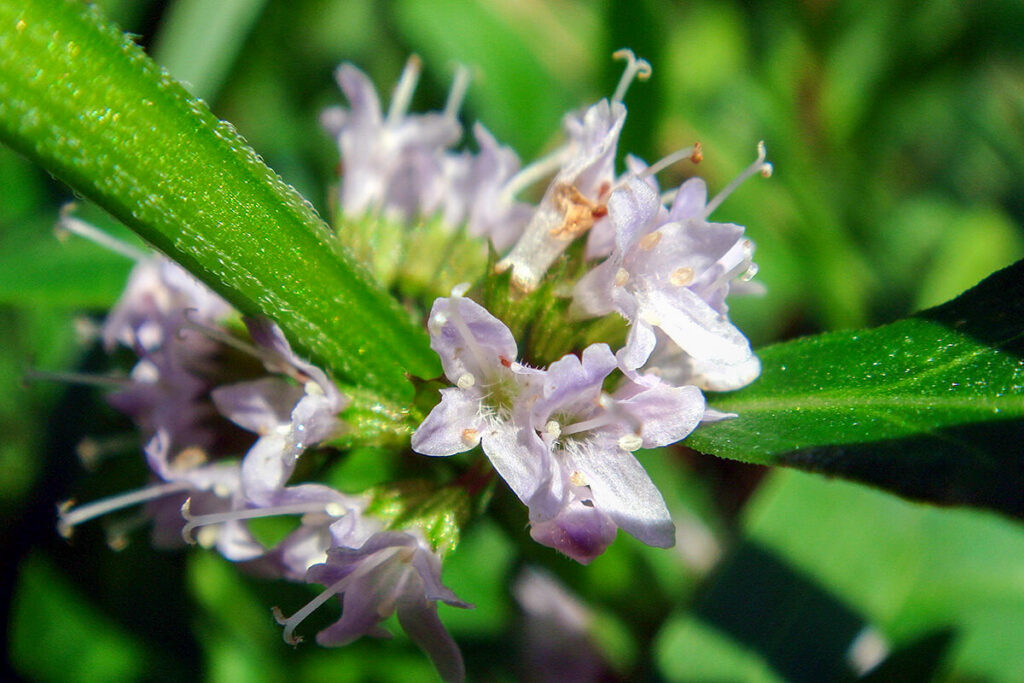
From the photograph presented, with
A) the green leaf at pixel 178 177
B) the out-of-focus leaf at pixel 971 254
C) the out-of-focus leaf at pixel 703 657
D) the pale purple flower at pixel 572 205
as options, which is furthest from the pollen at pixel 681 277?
the out-of-focus leaf at pixel 971 254

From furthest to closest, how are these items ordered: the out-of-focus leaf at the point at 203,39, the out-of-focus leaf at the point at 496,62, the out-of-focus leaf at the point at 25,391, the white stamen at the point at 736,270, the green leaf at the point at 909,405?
the out-of-focus leaf at the point at 496,62, the out-of-focus leaf at the point at 203,39, the out-of-focus leaf at the point at 25,391, the white stamen at the point at 736,270, the green leaf at the point at 909,405

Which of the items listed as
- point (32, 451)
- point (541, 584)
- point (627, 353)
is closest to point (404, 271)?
point (627, 353)

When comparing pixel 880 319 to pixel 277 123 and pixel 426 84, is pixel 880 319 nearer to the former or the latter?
pixel 426 84

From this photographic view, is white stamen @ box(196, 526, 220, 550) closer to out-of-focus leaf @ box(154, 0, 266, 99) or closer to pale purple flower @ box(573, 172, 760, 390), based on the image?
pale purple flower @ box(573, 172, 760, 390)

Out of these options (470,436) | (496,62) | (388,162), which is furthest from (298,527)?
(496,62)

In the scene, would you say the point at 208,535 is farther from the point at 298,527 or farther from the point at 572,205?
the point at 572,205

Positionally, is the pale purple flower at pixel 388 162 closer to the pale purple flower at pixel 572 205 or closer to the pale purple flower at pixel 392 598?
the pale purple flower at pixel 572 205
